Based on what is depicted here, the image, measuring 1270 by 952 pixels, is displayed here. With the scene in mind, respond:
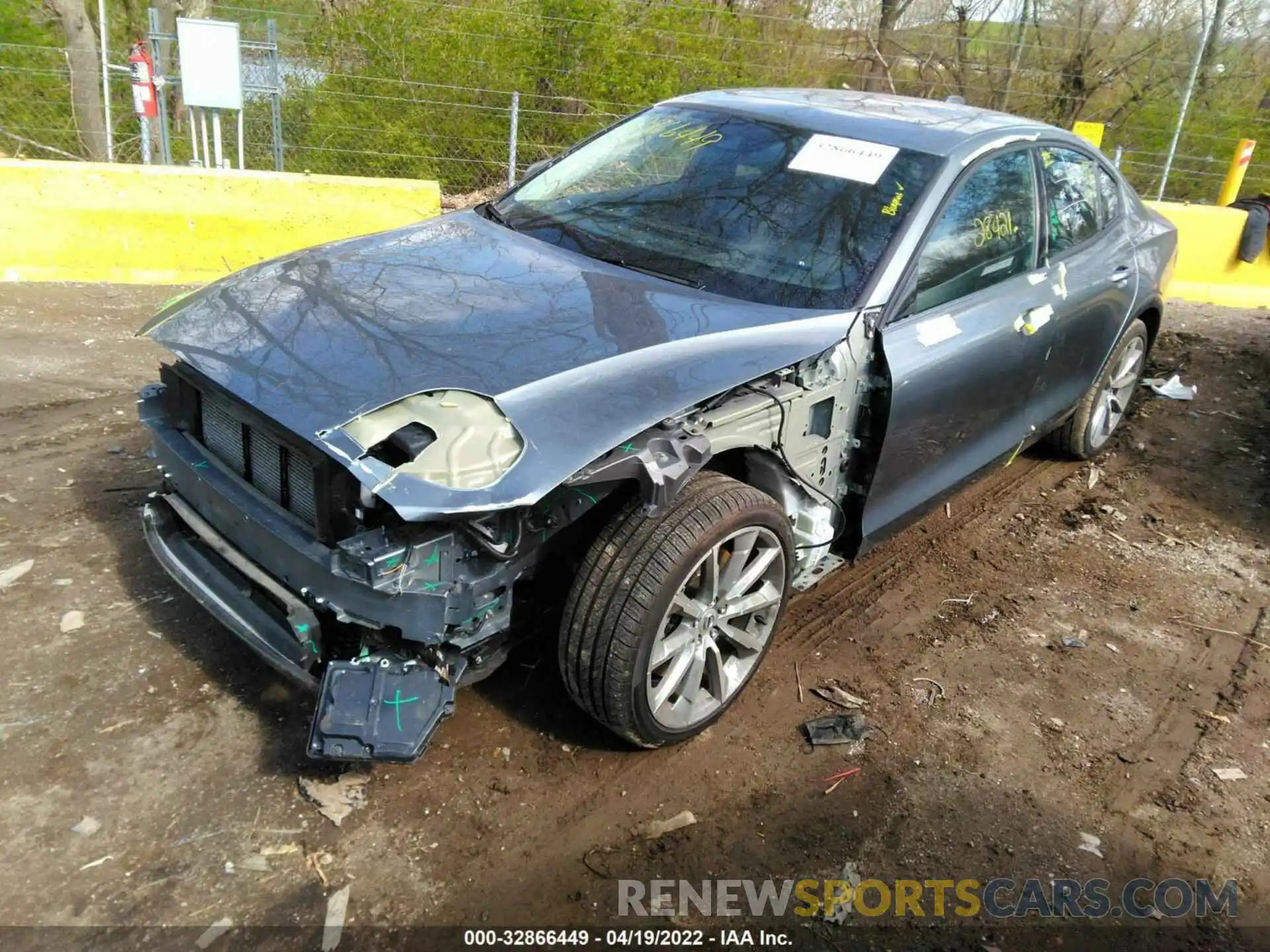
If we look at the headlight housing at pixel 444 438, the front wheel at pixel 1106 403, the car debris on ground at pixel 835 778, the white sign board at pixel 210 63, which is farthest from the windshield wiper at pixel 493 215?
the white sign board at pixel 210 63

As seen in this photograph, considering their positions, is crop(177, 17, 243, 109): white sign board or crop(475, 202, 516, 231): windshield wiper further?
crop(177, 17, 243, 109): white sign board

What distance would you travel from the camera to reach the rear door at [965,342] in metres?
3.31

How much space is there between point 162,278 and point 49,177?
3.14 ft

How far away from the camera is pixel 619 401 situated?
2580 mm

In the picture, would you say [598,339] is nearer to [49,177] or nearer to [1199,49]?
[49,177]

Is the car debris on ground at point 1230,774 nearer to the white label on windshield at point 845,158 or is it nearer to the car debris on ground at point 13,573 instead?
the white label on windshield at point 845,158

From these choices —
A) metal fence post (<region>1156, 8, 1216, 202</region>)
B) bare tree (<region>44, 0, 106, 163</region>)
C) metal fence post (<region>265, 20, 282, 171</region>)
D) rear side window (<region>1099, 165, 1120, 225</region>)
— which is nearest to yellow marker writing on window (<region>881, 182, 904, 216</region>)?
rear side window (<region>1099, 165, 1120, 225</region>)

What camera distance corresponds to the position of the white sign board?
24.0ft

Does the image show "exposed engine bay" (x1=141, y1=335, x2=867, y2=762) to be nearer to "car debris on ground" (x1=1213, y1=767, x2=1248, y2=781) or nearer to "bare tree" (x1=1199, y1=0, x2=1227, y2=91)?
"car debris on ground" (x1=1213, y1=767, x2=1248, y2=781)

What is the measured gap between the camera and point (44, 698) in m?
3.01

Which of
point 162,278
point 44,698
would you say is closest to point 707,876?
point 44,698

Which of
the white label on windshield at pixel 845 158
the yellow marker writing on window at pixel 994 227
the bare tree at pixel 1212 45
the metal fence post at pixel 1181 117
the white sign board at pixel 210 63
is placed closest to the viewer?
the white label on windshield at pixel 845 158

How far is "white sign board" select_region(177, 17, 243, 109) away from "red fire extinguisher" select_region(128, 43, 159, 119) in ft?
0.95

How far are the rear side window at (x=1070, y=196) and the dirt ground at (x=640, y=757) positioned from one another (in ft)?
4.73
